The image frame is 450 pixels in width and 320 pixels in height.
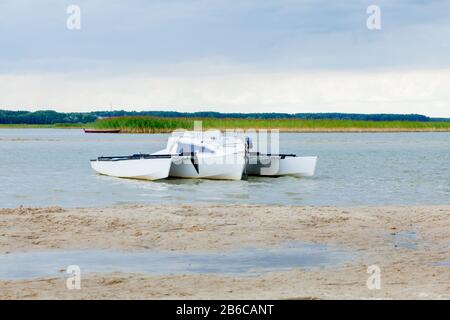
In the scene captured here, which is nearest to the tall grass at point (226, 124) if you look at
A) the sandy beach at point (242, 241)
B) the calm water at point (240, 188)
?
the calm water at point (240, 188)

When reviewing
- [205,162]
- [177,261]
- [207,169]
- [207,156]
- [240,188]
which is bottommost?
[240,188]

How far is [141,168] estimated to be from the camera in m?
33.8

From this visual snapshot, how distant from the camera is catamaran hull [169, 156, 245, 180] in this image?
33.7 metres

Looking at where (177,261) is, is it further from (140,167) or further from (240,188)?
(140,167)

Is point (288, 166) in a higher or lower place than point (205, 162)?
lower

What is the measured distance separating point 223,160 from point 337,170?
30.9ft

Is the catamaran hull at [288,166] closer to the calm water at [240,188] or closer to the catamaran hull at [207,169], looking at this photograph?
the calm water at [240,188]

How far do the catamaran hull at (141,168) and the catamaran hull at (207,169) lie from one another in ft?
3.76

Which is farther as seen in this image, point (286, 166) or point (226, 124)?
point (226, 124)

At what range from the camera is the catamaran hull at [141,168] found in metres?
33.4

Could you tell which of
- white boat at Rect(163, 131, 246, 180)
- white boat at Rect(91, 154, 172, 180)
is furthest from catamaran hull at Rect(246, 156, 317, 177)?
white boat at Rect(91, 154, 172, 180)

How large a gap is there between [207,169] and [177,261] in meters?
21.3

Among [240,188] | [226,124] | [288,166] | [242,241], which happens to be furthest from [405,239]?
[226,124]

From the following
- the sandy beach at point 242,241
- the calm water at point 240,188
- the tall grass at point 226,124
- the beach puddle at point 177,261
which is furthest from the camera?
the tall grass at point 226,124
